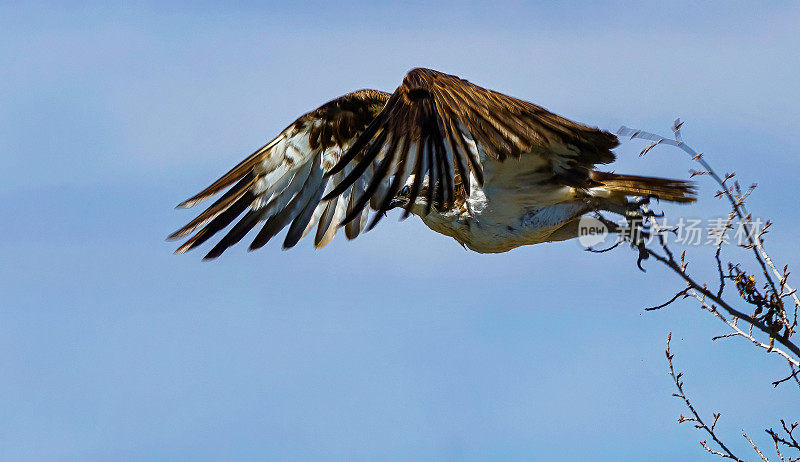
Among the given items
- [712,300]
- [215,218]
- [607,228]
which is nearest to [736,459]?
[712,300]

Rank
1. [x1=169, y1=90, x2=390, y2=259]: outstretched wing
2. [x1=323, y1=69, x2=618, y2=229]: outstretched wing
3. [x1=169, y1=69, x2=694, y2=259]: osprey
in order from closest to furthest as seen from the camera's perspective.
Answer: [x1=323, y1=69, x2=618, y2=229]: outstretched wing → [x1=169, y1=69, x2=694, y2=259]: osprey → [x1=169, y1=90, x2=390, y2=259]: outstretched wing

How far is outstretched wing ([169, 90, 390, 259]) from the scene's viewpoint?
7.71 meters

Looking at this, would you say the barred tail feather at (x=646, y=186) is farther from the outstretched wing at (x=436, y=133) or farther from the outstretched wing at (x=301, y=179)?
the outstretched wing at (x=301, y=179)

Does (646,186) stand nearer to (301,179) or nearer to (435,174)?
(435,174)

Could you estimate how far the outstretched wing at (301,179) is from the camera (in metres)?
7.71

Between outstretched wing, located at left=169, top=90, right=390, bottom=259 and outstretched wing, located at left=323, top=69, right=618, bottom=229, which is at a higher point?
outstretched wing, located at left=169, top=90, right=390, bottom=259

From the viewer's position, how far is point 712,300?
5418mm

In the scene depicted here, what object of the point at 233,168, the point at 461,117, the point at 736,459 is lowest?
the point at 736,459

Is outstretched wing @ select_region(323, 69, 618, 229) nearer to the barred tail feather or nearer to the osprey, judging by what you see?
the osprey

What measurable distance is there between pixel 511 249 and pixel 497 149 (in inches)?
88.4

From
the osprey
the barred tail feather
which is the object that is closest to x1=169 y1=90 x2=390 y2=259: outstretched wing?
the osprey

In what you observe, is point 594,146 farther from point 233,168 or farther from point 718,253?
point 233,168

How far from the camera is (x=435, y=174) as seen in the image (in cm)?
580

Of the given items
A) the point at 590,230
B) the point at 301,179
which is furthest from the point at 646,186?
the point at 301,179
